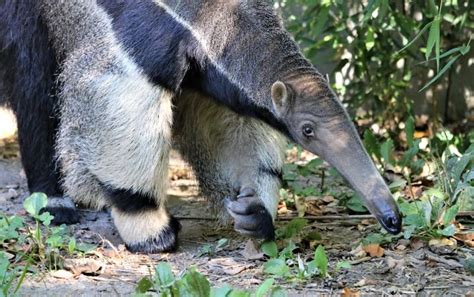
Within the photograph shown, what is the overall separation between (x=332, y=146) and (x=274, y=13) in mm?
893

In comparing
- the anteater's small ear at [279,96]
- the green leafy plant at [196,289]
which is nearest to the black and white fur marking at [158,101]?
the anteater's small ear at [279,96]

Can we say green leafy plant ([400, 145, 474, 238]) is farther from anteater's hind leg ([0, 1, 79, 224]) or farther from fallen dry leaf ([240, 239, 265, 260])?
anteater's hind leg ([0, 1, 79, 224])

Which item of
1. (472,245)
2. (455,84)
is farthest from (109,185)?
(455,84)

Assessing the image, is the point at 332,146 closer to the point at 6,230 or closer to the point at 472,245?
the point at 472,245

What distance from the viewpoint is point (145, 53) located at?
498cm

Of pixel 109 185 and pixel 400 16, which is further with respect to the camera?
pixel 400 16

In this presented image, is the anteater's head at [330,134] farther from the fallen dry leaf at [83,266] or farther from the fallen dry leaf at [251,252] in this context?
the fallen dry leaf at [83,266]

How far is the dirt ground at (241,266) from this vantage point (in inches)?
174

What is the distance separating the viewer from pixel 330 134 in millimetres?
4688

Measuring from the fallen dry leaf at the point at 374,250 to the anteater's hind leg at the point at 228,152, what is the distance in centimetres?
57

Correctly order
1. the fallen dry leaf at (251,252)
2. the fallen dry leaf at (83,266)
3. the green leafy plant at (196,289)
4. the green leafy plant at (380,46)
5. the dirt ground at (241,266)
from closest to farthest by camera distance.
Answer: the green leafy plant at (196,289)
the dirt ground at (241,266)
the fallen dry leaf at (83,266)
the fallen dry leaf at (251,252)
the green leafy plant at (380,46)

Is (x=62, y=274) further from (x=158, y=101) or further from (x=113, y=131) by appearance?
(x=158, y=101)

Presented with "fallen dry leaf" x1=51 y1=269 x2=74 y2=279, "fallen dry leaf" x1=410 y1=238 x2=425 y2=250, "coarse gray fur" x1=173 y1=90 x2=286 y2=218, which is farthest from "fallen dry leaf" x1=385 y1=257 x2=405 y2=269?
"fallen dry leaf" x1=51 y1=269 x2=74 y2=279

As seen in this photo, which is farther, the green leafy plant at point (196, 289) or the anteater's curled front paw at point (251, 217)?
the anteater's curled front paw at point (251, 217)
